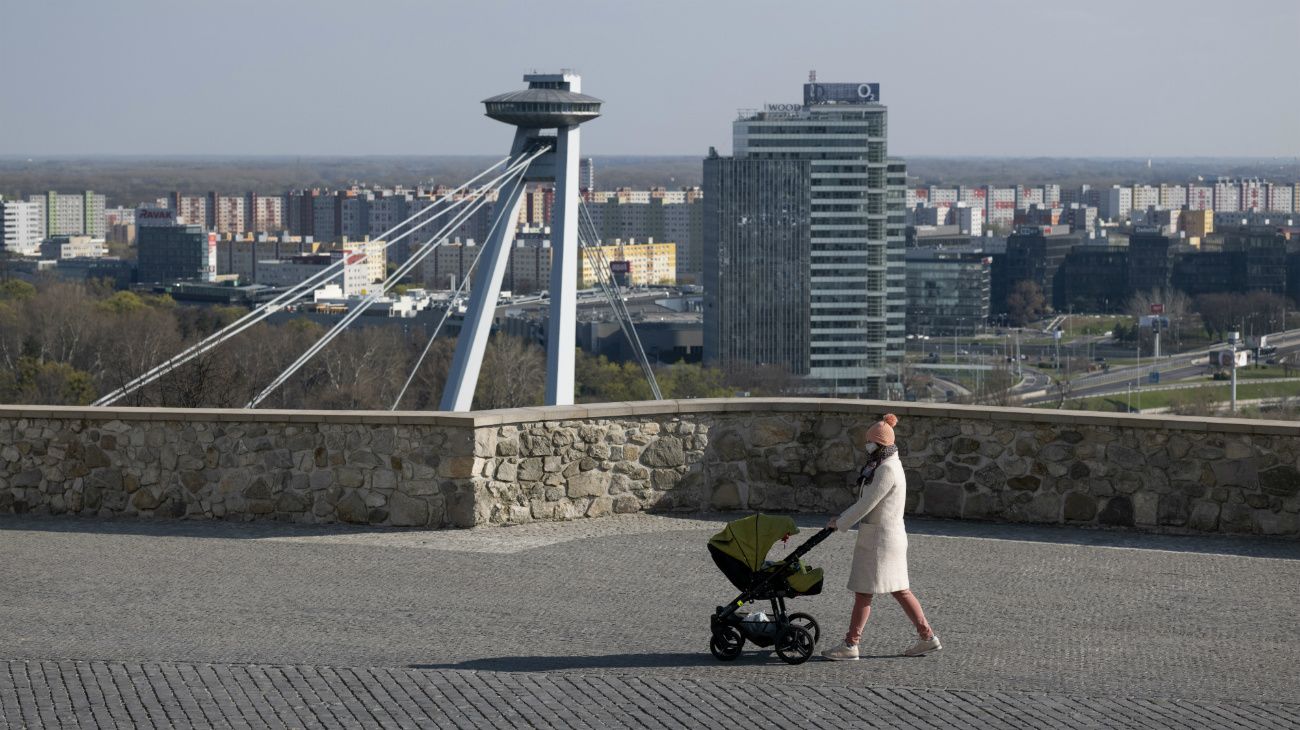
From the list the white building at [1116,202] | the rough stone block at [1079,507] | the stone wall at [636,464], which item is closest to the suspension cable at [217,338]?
the stone wall at [636,464]

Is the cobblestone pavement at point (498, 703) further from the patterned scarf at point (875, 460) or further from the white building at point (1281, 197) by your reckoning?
the white building at point (1281, 197)

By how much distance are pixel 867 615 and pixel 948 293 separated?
104203 mm

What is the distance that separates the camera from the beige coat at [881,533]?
6234mm

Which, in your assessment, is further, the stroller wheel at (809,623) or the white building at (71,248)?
the white building at (71,248)

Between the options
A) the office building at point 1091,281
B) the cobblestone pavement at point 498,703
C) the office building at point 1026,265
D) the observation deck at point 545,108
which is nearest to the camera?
the cobblestone pavement at point 498,703

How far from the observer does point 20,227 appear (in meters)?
147

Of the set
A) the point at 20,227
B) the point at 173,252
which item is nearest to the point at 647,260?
the point at 173,252

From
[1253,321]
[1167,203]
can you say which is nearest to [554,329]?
[1253,321]

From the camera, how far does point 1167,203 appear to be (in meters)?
196

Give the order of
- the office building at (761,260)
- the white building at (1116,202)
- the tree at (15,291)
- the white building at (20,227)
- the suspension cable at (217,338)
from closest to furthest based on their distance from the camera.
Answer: the suspension cable at (217,338), the tree at (15,291), the office building at (761,260), the white building at (20,227), the white building at (1116,202)

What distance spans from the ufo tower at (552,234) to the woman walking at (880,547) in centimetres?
2141

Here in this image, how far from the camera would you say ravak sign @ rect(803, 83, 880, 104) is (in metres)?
97.3

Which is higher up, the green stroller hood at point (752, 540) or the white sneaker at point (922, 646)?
the green stroller hood at point (752, 540)

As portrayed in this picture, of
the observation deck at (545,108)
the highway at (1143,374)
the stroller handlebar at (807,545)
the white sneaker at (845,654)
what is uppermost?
the observation deck at (545,108)
